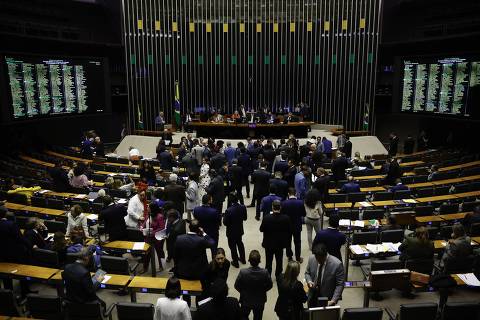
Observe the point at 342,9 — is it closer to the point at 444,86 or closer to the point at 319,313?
the point at 444,86

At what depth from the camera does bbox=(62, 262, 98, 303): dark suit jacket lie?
193 inches

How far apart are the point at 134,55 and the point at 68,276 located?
1747cm

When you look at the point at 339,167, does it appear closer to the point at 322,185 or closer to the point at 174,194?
the point at 322,185

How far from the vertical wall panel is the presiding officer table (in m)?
3.50

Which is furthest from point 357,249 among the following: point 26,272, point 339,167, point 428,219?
point 26,272

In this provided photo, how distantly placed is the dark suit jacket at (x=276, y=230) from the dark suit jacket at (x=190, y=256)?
3.59 ft

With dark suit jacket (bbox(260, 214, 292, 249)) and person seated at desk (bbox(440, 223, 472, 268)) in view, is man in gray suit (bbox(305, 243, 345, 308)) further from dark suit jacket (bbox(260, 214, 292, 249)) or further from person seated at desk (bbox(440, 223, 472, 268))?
person seated at desk (bbox(440, 223, 472, 268))

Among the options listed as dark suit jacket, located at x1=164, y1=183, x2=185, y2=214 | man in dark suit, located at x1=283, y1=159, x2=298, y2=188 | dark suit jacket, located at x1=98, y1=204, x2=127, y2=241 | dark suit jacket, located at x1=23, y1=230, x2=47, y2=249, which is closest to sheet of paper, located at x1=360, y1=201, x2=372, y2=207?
man in dark suit, located at x1=283, y1=159, x2=298, y2=188

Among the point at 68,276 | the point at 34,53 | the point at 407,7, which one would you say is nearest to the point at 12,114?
the point at 34,53

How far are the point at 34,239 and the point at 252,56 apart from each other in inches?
667

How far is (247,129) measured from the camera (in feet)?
59.5

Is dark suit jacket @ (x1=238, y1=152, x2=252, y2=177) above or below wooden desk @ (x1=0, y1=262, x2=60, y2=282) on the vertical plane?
above

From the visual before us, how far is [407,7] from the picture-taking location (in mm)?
18594

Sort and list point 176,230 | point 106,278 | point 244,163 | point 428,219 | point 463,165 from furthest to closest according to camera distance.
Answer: point 463,165 < point 244,163 < point 428,219 < point 176,230 < point 106,278
